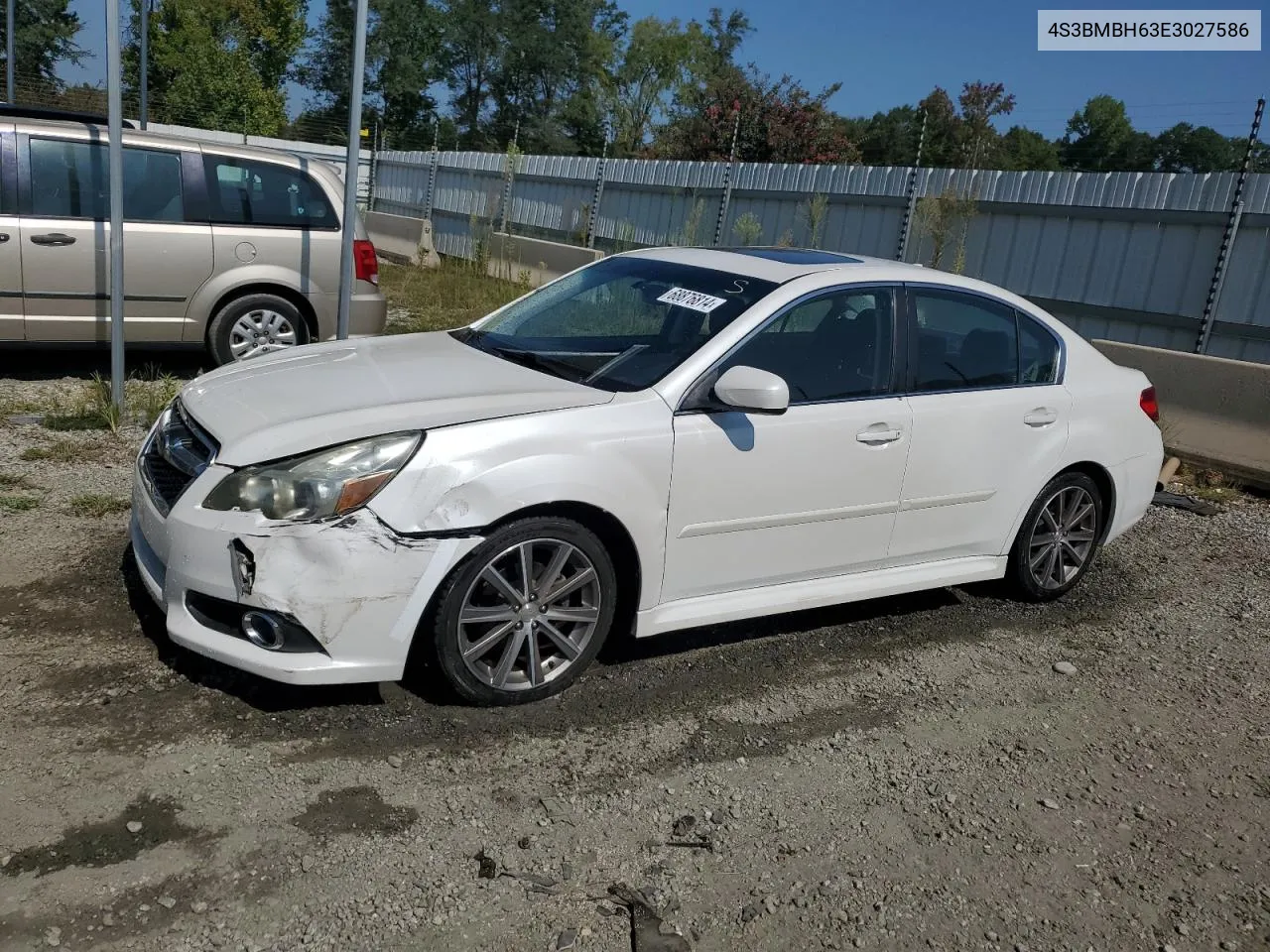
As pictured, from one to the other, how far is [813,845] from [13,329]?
22.3ft

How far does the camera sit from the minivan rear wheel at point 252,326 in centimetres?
824

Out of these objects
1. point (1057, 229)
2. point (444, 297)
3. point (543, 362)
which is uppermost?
point (1057, 229)

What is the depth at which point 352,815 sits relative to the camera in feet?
10.5

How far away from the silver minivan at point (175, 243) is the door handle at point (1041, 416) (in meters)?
5.50

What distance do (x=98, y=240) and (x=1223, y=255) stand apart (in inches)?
375

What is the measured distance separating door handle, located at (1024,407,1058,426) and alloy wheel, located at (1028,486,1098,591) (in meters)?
0.40

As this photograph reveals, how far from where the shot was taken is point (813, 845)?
3.30 metres

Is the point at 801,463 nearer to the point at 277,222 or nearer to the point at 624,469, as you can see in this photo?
the point at 624,469

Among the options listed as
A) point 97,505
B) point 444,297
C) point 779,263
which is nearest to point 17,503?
point 97,505

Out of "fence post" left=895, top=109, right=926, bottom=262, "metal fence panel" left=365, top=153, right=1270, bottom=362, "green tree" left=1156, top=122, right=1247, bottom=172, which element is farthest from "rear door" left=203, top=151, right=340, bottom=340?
"green tree" left=1156, top=122, right=1247, bottom=172

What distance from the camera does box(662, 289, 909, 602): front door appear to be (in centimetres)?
406

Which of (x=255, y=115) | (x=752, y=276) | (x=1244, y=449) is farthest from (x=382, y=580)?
(x=255, y=115)

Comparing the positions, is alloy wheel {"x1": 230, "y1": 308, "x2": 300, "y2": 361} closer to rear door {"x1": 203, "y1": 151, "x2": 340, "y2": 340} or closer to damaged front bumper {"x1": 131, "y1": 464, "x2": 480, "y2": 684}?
rear door {"x1": 203, "y1": 151, "x2": 340, "y2": 340}

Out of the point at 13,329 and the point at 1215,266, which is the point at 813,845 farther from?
the point at 1215,266
